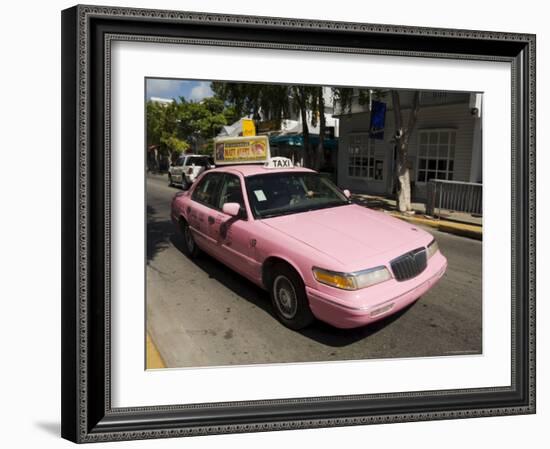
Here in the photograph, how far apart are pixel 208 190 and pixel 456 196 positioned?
2.10 metres

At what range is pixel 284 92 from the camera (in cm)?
335

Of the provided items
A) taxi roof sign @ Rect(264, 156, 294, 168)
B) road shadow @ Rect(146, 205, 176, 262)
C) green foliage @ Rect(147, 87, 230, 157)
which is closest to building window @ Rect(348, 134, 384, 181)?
taxi roof sign @ Rect(264, 156, 294, 168)

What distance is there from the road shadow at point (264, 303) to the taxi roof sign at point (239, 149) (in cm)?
73

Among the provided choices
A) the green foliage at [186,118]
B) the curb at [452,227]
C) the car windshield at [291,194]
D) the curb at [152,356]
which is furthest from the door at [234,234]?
the curb at [452,227]

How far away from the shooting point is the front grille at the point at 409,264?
132 inches

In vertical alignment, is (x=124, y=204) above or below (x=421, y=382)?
above

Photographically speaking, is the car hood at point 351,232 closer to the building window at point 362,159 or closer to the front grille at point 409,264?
the front grille at point 409,264

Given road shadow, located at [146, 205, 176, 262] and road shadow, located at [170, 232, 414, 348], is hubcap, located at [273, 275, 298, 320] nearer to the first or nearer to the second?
road shadow, located at [170, 232, 414, 348]

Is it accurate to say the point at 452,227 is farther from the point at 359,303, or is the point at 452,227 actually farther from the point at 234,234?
the point at 234,234

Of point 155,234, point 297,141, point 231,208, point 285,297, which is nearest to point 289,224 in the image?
point 231,208

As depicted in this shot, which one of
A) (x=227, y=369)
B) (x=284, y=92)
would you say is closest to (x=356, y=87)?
(x=284, y=92)

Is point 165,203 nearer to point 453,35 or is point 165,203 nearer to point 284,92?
point 284,92

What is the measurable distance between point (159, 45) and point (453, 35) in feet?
7.46

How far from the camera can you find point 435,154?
378cm
